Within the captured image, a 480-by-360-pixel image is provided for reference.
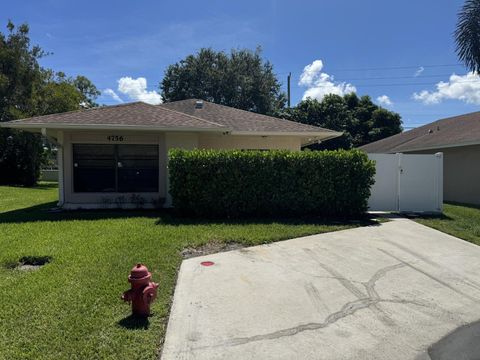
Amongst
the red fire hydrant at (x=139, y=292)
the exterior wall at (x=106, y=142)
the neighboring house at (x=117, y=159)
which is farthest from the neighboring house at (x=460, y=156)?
the red fire hydrant at (x=139, y=292)

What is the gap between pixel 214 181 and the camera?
10031 millimetres

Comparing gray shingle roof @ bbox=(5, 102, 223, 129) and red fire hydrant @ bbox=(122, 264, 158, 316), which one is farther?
gray shingle roof @ bbox=(5, 102, 223, 129)

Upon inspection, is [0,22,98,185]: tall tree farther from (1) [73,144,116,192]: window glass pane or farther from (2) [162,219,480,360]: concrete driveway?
(2) [162,219,480,360]: concrete driveway

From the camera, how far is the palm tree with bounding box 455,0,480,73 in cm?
1365

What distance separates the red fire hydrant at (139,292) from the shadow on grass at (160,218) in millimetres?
5130

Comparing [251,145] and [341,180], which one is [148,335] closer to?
[341,180]

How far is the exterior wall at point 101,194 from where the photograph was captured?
12.2 meters

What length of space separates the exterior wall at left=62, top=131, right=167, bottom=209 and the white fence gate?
21.9 feet

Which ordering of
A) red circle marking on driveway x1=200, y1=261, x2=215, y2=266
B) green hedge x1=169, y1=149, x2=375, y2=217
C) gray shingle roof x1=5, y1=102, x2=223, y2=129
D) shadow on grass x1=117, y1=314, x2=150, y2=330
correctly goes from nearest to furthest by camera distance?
shadow on grass x1=117, y1=314, x2=150, y2=330, red circle marking on driveway x1=200, y1=261, x2=215, y2=266, green hedge x1=169, y1=149, x2=375, y2=217, gray shingle roof x1=5, y1=102, x2=223, y2=129

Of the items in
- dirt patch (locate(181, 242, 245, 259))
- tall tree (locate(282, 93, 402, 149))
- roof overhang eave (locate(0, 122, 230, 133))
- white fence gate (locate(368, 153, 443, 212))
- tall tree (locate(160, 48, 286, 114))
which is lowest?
dirt patch (locate(181, 242, 245, 259))

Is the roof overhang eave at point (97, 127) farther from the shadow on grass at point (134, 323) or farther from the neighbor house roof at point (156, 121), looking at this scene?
the shadow on grass at point (134, 323)

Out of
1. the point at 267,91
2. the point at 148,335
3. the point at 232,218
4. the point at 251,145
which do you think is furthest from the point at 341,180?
the point at 267,91

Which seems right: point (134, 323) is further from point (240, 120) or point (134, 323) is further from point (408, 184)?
point (240, 120)

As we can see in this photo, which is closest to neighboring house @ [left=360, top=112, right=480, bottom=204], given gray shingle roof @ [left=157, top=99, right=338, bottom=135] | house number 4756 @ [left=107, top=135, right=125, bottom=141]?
gray shingle roof @ [left=157, top=99, right=338, bottom=135]
